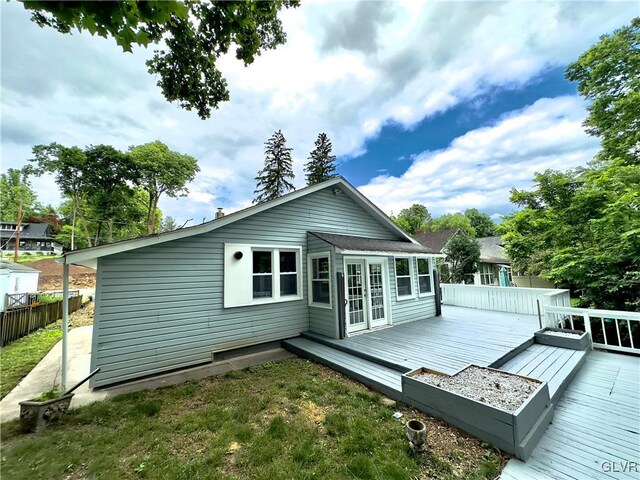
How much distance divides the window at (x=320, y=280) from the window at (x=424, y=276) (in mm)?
3880

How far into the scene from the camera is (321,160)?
25.6 m

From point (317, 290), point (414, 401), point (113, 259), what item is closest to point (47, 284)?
point (113, 259)

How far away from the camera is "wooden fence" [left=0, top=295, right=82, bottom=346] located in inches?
312

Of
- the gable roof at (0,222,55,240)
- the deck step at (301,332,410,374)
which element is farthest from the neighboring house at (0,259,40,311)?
the gable roof at (0,222,55,240)

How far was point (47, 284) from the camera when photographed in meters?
23.5

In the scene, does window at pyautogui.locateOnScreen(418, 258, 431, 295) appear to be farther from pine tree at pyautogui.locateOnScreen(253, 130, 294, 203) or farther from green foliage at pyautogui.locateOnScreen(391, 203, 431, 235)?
green foliage at pyautogui.locateOnScreen(391, 203, 431, 235)

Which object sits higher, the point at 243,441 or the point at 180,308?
the point at 180,308

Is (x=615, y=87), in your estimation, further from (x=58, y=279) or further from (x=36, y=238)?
(x=36, y=238)

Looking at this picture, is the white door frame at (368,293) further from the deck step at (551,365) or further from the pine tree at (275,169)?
the pine tree at (275,169)

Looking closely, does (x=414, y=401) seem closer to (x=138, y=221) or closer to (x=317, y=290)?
(x=317, y=290)

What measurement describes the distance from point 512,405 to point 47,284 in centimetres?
3488

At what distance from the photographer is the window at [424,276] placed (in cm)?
877

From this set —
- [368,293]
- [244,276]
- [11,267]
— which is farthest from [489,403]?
[11,267]

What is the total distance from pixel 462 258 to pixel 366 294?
1323cm
